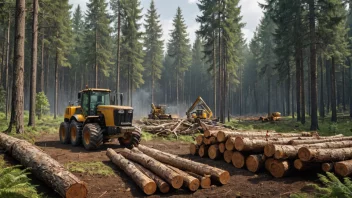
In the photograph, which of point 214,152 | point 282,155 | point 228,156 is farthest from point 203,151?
point 282,155

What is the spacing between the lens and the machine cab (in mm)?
12031

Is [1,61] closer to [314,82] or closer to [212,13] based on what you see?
[212,13]

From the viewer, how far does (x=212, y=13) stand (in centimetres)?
2883

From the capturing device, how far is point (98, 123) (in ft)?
39.0

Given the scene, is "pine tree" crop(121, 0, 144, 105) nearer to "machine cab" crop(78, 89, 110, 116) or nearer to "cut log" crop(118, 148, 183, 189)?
"machine cab" crop(78, 89, 110, 116)

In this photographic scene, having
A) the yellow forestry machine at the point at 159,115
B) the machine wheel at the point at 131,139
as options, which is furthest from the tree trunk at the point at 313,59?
the machine wheel at the point at 131,139

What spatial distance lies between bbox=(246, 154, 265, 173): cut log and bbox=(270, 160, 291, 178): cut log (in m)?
0.43

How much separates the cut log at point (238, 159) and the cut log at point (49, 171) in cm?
525

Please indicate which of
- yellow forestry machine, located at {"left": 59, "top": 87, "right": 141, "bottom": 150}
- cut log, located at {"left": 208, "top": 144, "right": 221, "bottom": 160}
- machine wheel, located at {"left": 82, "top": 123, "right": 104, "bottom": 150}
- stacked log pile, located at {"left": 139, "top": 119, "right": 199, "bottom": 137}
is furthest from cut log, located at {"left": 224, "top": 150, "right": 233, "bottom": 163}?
stacked log pile, located at {"left": 139, "top": 119, "right": 199, "bottom": 137}

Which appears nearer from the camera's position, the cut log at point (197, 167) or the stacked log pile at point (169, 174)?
the stacked log pile at point (169, 174)

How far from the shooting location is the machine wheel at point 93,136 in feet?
35.2

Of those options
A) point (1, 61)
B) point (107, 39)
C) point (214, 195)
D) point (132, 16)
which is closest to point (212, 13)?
point (132, 16)

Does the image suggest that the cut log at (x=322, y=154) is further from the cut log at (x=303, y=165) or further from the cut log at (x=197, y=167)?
the cut log at (x=197, y=167)

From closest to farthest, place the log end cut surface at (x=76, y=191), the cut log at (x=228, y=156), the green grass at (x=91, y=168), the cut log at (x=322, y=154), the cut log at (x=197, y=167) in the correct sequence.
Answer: the log end cut surface at (x=76, y=191) → the cut log at (x=197, y=167) → the cut log at (x=322, y=154) → the green grass at (x=91, y=168) → the cut log at (x=228, y=156)
